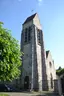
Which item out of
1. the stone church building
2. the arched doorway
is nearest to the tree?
the stone church building

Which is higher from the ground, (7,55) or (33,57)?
(33,57)

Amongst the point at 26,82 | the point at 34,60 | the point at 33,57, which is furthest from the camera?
the point at 33,57

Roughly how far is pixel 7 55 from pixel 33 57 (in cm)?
2240

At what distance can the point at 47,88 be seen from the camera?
3950cm

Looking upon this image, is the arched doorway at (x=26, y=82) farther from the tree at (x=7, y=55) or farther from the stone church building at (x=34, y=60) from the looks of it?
the tree at (x=7, y=55)

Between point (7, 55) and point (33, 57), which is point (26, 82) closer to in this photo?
point (33, 57)

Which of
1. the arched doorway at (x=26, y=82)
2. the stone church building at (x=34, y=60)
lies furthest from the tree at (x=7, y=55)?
the arched doorway at (x=26, y=82)

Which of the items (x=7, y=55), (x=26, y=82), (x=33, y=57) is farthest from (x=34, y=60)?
(x=7, y=55)

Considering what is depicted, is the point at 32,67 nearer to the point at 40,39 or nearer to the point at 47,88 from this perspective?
the point at 47,88

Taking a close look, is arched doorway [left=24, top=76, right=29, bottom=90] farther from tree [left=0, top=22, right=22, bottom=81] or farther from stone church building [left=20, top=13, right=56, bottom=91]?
tree [left=0, top=22, right=22, bottom=81]

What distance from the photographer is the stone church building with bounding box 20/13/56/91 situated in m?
38.7

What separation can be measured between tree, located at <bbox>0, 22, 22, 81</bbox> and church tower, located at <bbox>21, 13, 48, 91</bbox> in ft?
60.3

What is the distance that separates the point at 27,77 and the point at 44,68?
198 inches

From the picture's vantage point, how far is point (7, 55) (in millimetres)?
18172
